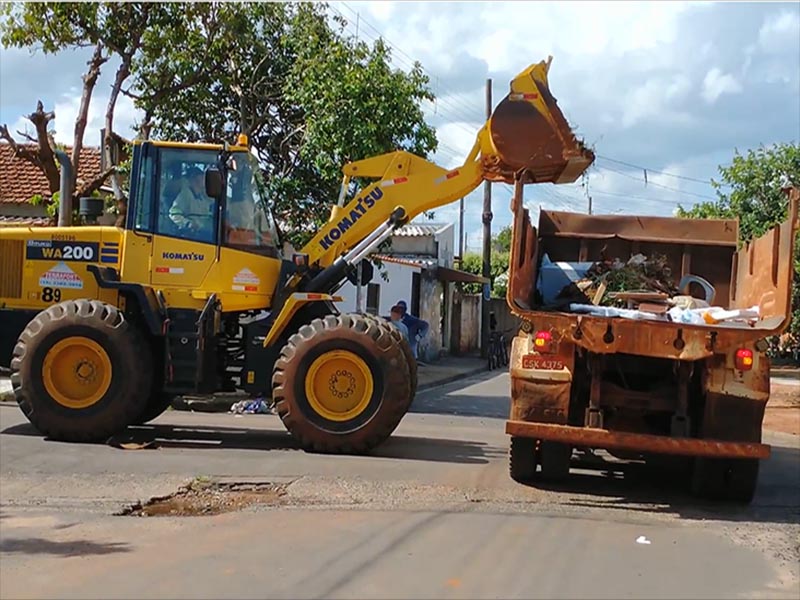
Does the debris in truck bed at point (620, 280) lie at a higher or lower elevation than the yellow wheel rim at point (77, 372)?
higher

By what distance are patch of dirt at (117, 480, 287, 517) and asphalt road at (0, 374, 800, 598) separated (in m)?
0.13

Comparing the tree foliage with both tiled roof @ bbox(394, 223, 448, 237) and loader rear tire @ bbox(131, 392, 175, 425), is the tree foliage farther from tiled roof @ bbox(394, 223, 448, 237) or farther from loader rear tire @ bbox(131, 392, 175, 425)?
tiled roof @ bbox(394, 223, 448, 237)

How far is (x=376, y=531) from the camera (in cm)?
670

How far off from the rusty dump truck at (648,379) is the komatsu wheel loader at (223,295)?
1.81m

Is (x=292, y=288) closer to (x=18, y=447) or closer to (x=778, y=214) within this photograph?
(x=18, y=447)

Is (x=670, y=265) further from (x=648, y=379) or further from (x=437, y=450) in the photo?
(x=437, y=450)

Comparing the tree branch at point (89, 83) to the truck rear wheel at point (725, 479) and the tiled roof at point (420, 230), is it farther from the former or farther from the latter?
the tiled roof at point (420, 230)

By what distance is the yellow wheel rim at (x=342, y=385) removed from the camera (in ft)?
32.8

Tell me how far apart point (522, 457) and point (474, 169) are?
365 cm

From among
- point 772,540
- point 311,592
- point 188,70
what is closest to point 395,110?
point 188,70

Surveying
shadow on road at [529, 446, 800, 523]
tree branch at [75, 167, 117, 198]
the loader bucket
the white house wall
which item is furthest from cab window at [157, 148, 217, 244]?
the white house wall

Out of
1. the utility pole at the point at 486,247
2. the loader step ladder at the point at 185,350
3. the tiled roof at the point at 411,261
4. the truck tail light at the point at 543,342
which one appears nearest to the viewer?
the truck tail light at the point at 543,342

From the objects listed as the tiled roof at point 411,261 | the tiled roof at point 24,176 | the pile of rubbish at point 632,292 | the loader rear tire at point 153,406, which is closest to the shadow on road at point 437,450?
the pile of rubbish at point 632,292

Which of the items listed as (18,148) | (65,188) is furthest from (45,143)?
(65,188)
